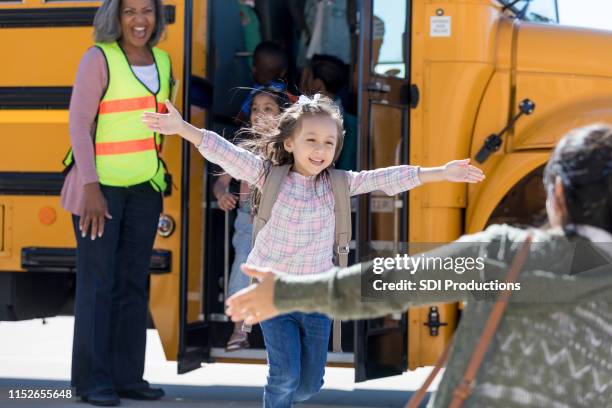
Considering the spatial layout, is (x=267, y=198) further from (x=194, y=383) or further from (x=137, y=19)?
(x=194, y=383)

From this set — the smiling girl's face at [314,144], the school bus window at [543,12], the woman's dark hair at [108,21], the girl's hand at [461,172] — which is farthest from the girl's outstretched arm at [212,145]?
the school bus window at [543,12]

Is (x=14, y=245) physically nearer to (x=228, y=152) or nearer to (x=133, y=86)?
(x=133, y=86)

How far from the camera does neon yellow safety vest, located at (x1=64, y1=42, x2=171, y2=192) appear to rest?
4410mm

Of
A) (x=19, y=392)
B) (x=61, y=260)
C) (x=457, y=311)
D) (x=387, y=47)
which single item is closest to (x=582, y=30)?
(x=387, y=47)

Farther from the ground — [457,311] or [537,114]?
[537,114]

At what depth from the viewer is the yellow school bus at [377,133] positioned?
14.7 feet

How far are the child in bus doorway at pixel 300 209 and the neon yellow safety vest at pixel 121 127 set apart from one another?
3.74 ft

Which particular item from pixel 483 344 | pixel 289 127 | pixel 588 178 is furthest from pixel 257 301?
pixel 289 127

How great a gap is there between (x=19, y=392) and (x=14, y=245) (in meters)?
0.77

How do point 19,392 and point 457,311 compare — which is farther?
point 19,392

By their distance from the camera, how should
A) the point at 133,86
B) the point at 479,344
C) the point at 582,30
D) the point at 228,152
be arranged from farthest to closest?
the point at 582,30
the point at 133,86
the point at 228,152
the point at 479,344

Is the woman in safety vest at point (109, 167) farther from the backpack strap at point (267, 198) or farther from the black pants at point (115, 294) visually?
the backpack strap at point (267, 198)

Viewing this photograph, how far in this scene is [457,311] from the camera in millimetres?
4551

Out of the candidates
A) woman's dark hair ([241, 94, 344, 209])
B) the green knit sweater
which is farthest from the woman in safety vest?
the green knit sweater
